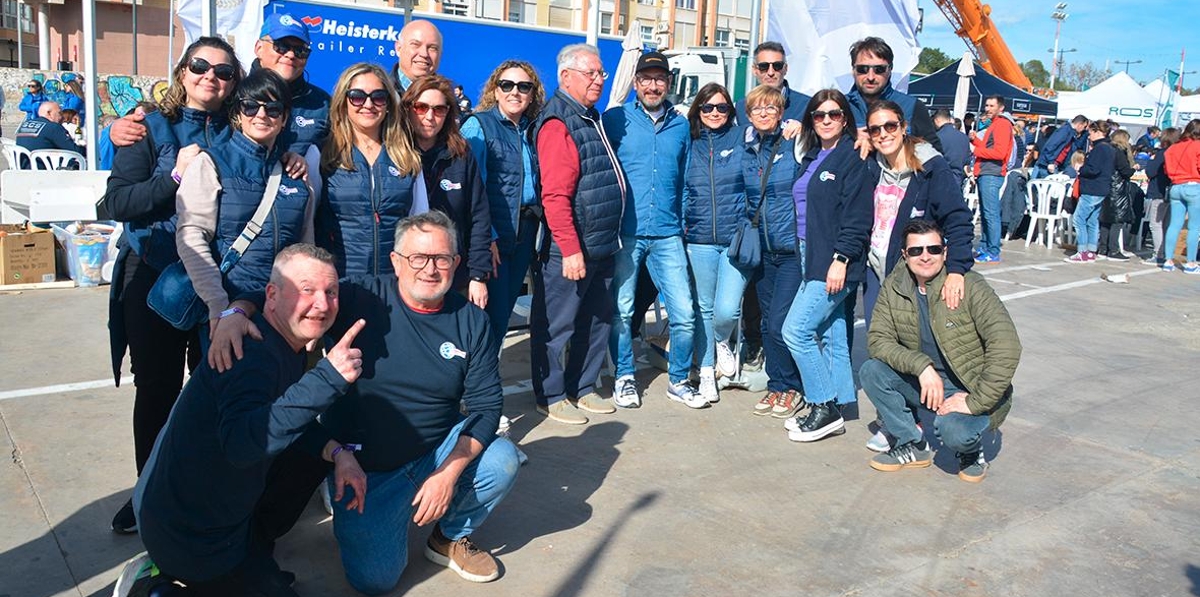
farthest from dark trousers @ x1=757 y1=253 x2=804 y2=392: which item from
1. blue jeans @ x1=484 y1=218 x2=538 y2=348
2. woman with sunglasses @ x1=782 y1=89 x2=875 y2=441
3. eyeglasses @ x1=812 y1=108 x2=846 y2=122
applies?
blue jeans @ x1=484 y1=218 x2=538 y2=348

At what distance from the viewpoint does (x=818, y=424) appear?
4.89 m

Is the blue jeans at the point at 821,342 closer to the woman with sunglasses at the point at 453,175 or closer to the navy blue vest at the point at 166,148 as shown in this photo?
the woman with sunglasses at the point at 453,175

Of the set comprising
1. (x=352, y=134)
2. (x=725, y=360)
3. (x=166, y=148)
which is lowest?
(x=725, y=360)

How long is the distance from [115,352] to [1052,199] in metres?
13.3

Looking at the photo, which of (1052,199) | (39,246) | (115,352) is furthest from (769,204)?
(1052,199)

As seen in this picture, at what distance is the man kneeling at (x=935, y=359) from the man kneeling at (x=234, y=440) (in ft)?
9.10

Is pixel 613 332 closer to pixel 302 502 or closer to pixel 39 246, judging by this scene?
pixel 302 502

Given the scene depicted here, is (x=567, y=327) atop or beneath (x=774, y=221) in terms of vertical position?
beneath

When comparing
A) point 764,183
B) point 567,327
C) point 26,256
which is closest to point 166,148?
point 567,327

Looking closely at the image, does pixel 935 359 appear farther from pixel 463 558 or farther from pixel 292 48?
pixel 292 48

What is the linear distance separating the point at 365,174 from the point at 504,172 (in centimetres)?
103

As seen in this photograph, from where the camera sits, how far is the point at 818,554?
3.58 metres

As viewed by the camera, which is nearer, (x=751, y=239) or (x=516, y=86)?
(x=516, y=86)

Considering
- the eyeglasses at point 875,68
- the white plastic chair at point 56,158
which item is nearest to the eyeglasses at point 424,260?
the eyeglasses at point 875,68
